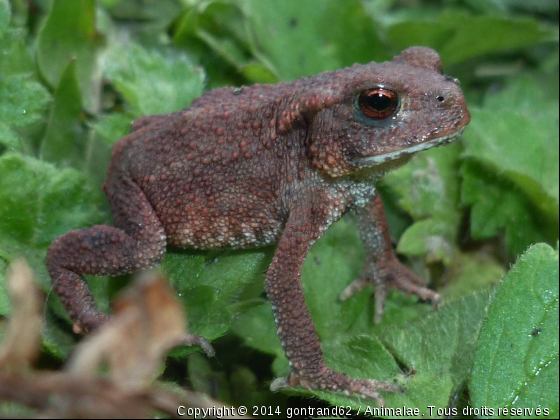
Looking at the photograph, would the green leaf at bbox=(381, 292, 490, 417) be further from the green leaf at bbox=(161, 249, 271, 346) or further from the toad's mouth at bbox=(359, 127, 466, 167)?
the toad's mouth at bbox=(359, 127, 466, 167)

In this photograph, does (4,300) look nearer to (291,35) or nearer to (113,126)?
(113,126)

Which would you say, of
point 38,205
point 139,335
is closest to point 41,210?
point 38,205

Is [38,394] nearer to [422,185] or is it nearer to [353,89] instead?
[353,89]

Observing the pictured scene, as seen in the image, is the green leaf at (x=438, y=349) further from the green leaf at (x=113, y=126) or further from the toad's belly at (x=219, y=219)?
the green leaf at (x=113, y=126)

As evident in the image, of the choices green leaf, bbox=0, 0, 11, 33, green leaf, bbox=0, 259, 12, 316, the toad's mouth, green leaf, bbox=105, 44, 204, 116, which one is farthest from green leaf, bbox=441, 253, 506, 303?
green leaf, bbox=0, 0, 11, 33

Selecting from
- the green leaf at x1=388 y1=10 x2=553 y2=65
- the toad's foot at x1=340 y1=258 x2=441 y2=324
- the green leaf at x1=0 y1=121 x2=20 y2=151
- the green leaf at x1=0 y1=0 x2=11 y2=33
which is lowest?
the toad's foot at x1=340 y1=258 x2=441 y2=324

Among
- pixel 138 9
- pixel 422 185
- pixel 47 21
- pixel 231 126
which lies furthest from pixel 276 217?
pixel 138 9
